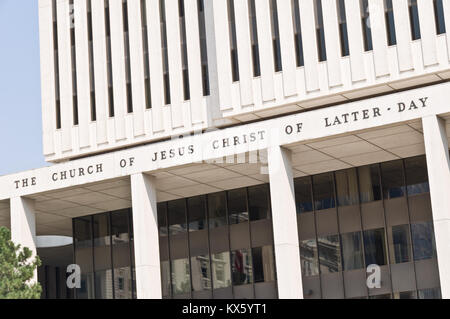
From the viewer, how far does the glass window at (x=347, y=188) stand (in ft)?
116

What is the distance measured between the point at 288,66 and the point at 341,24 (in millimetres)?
2644

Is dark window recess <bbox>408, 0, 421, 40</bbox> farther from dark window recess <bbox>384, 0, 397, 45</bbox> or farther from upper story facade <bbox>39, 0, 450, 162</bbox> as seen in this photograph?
dark window recess <bbox>384, 0, 397, 45</bbox>

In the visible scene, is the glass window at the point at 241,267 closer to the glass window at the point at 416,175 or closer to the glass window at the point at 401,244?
the glass window at the point at 401,244

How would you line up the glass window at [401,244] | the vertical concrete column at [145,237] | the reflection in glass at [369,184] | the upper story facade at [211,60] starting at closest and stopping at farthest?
1. the upper story facade at [211,60]
2. the glass window at [401,244]
3. the vertical concrete column at [145,237]
4. the reflection in glass at [369,184]

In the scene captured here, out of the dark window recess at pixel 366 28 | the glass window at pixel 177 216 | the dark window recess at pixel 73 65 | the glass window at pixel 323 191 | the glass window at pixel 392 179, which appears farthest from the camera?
the dark window recess at pixel 73 65

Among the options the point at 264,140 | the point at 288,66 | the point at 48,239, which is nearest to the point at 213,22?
the point at 288,66

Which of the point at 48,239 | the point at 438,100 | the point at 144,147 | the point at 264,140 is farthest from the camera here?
the point at 48,239

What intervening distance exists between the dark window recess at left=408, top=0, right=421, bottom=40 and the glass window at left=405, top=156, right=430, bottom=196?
→ 5277mm

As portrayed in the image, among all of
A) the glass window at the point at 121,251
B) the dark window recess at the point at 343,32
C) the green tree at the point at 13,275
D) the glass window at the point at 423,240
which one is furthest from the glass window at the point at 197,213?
the green tree at the point at 13,275

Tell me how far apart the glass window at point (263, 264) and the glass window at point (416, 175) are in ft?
21.6

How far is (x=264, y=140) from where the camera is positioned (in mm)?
32344

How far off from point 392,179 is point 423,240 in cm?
284

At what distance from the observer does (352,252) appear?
3475 centimetres
